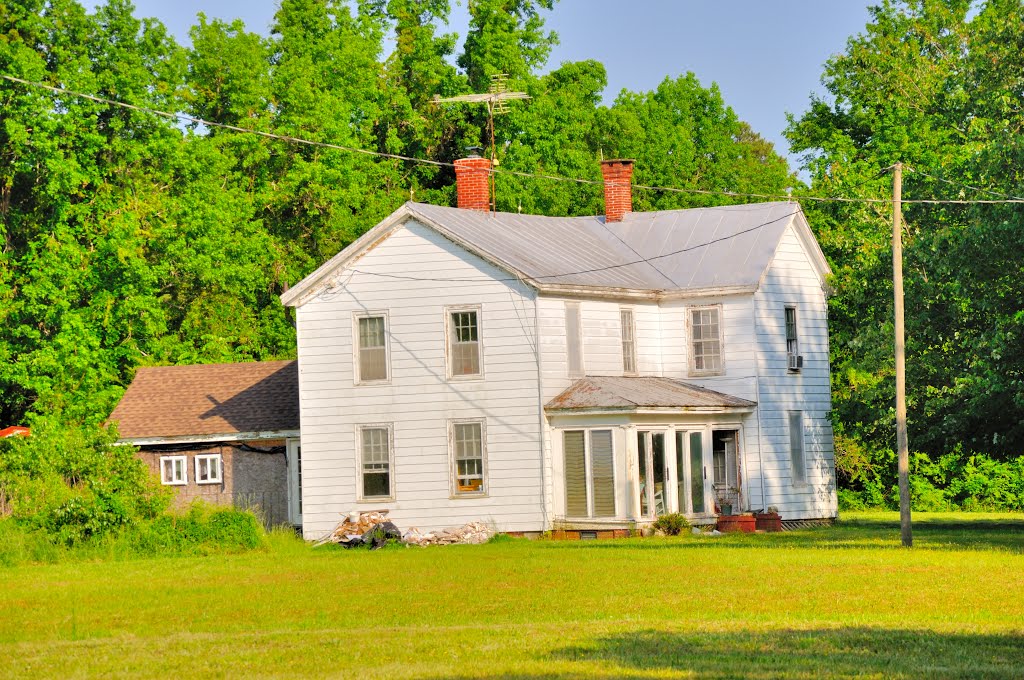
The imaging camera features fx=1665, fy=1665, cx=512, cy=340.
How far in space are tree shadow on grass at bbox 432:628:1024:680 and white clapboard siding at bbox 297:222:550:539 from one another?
2039 centimetres

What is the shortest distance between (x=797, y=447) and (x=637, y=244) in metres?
6.99

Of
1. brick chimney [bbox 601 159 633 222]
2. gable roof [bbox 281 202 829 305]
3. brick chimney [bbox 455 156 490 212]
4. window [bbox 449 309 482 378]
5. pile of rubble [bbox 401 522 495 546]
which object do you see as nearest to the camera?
pile of rubble [bbox 401 522 495 546]

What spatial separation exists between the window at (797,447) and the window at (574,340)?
586cm

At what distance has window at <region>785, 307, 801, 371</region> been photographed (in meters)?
41.4

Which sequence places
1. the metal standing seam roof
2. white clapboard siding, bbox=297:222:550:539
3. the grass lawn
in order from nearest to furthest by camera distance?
the grass lawn, white clapboard siding, bbox=297:222:550:539, the metal standing seam roof

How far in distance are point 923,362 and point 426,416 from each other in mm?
11687

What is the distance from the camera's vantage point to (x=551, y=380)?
126ft

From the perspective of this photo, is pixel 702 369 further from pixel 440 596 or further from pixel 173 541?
pixel 440 596

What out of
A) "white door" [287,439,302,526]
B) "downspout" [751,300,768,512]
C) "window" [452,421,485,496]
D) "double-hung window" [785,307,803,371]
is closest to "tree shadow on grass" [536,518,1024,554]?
"downspout" [751,300,768,512]

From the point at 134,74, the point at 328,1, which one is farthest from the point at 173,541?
the point at 328,1

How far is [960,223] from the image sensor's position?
40.2 metres

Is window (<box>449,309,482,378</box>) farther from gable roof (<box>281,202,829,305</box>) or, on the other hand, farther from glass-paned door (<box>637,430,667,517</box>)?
glass-paned door (<box>637,430,667,517</box>)

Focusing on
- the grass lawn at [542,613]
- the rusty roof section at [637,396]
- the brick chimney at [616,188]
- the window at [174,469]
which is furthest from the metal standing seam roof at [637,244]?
the window at [174,469]

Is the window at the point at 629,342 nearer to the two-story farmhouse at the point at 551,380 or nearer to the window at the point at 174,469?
the two-story farmhouse at the point at 551,380
